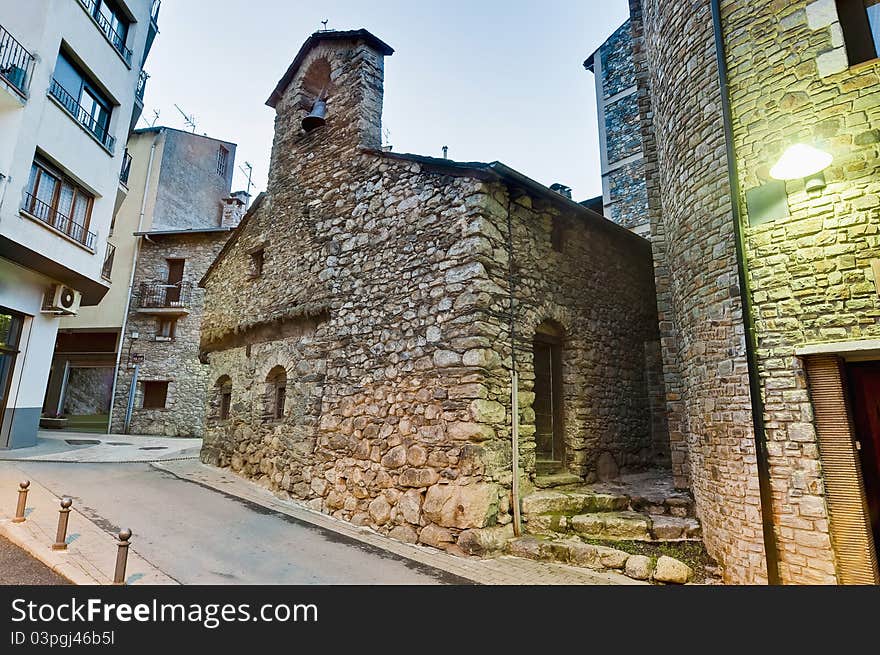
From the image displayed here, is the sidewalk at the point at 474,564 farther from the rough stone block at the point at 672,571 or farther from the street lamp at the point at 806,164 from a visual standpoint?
the street lamp at the point at 806,164

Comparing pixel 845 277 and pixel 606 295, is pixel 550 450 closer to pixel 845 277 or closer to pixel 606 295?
pixel 606 295

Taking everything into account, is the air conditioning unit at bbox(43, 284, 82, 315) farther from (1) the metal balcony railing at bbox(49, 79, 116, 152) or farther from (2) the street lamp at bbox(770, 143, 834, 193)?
(2) the street lamp at bbox(770, 143, 834, 193)

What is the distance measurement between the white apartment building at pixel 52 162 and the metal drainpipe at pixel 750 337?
1098 centimetres

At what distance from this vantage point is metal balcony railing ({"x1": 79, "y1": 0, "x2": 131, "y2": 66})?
10.8 meters

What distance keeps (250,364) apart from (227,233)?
11213 mm

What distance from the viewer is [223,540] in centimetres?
531

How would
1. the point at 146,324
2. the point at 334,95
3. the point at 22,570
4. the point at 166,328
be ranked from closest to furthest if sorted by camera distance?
the point at 22,570, the point at 334,95, the point at 146,324, the point at 166,328

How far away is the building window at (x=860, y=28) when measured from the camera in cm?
413

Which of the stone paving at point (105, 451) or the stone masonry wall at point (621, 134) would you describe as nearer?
the stone paving at point (105, 451)

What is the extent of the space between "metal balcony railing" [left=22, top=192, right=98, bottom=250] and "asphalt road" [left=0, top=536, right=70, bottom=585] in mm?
7459

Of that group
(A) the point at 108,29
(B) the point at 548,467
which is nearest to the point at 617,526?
(B) the point at 548,467

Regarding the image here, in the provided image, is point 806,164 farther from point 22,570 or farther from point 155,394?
point 155,394

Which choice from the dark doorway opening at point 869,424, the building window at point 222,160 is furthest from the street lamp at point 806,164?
the building window at point 222,160

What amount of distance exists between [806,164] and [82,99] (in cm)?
1365
